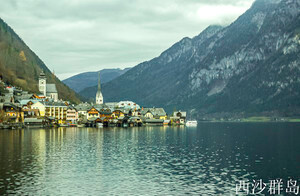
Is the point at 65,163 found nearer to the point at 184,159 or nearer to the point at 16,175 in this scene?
the point at 16,175

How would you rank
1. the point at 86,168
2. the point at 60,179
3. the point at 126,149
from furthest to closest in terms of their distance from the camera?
the point at 126,149 < the point at 86,168 < the point at 60,179

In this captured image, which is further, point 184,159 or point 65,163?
point 184,159

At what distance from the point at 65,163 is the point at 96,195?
28616mm

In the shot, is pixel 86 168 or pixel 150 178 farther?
pixel 86 168

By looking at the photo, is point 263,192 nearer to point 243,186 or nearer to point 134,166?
point 243,186

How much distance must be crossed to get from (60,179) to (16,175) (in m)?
7.50

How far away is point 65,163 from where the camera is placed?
267 ft

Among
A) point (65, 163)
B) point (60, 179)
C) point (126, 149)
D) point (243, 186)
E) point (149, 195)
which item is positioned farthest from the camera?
point (126, 149)

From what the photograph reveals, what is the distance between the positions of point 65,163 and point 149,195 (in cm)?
3176

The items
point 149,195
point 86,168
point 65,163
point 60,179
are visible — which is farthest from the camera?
point 65,163

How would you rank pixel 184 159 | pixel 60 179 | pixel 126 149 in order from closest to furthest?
1. pixel 60 179
2. pixel 184 159
3. pixel 126 149

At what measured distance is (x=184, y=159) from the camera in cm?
8862

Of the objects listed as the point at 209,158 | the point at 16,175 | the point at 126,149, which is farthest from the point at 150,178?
the point at 126,149

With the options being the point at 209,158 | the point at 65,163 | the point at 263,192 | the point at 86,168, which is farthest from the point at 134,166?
the point at 263,192
